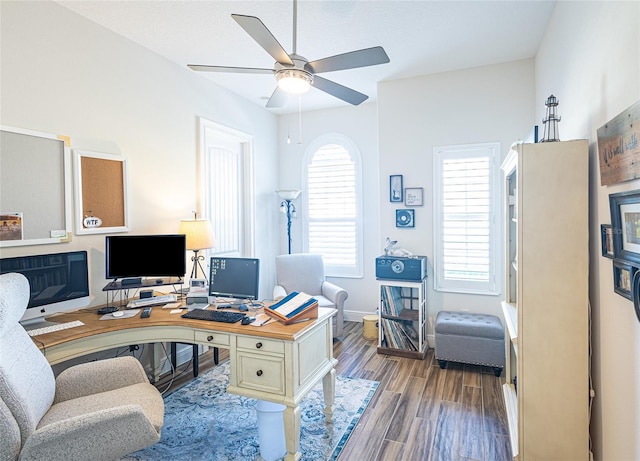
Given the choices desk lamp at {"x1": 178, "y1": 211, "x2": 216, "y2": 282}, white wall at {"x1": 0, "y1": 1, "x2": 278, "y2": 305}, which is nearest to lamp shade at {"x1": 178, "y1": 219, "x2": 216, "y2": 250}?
desk lamp at {"x1": 178, "y1": 211, "x2": 216, "y2": 282}

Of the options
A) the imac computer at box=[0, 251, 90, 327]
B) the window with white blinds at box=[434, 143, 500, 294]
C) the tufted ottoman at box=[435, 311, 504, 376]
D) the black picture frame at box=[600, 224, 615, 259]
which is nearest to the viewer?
the black picture frame at box=[600, 224, 615, 259]

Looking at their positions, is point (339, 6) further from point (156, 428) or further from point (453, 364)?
point (453, 364)

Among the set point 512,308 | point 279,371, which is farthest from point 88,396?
point 512,308

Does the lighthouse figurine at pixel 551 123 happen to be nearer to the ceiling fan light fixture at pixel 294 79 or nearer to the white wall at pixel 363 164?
the ceiling fan light fixture at pixel 294 79

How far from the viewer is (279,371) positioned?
2059 mm

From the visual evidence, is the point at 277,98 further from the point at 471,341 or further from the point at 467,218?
the point at 471,341

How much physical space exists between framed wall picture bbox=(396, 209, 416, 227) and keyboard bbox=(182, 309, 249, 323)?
2.26m

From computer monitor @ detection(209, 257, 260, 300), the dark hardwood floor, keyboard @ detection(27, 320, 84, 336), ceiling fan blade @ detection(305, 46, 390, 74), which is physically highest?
ceiling fan blade @ detection(305, 46, 390, 74)

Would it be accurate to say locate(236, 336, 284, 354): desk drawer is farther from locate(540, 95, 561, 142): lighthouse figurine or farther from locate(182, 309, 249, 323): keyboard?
locate(540, 95, 561, 142): lighthouse figurine

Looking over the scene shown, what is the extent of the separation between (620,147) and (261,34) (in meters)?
1.67

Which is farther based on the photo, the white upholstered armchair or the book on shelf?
the white upholstered armchair

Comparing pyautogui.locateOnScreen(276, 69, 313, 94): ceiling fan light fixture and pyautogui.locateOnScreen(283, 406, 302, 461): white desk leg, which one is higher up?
pyautogui.locateOnScreen(276, 69, 313, 94): ceiling fan light fixture

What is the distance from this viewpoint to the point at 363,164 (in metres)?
4.93

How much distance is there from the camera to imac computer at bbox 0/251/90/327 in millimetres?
2213
